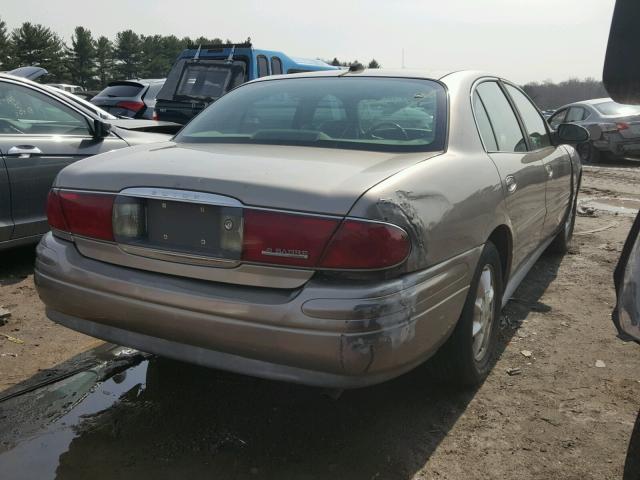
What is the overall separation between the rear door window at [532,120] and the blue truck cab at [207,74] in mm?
5889

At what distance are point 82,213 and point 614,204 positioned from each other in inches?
316

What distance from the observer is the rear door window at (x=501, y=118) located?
3373 mm

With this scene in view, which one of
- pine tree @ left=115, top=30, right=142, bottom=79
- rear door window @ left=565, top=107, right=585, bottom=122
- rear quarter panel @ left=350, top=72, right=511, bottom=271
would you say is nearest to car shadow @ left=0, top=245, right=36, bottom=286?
rear quarter panel @ left=350, top=72, right=511, bottom=271

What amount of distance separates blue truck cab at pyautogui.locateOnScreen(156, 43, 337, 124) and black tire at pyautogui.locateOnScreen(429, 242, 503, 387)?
7291mm

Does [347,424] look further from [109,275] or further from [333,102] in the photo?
[333,102]

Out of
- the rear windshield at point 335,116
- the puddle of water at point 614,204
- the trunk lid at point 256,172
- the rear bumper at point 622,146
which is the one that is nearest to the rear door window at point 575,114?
the rear bumper at point 622,146

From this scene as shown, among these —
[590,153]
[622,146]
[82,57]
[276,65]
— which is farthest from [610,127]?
[82,57]

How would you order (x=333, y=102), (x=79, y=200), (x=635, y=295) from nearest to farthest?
1. (x=635, y=295)
2. (x=79, y=200)
3. (x=333, y=102)

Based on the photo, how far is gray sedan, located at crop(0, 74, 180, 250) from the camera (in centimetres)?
441

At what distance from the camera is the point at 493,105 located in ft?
11.6

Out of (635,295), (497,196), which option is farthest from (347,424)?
(635,295)

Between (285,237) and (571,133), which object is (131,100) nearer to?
(571,133)

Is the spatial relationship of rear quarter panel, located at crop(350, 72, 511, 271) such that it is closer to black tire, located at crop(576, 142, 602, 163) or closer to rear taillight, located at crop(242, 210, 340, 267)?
rear taillight, located at crop(242, 210, 340, 267)

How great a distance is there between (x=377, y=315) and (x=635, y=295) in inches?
31.6
